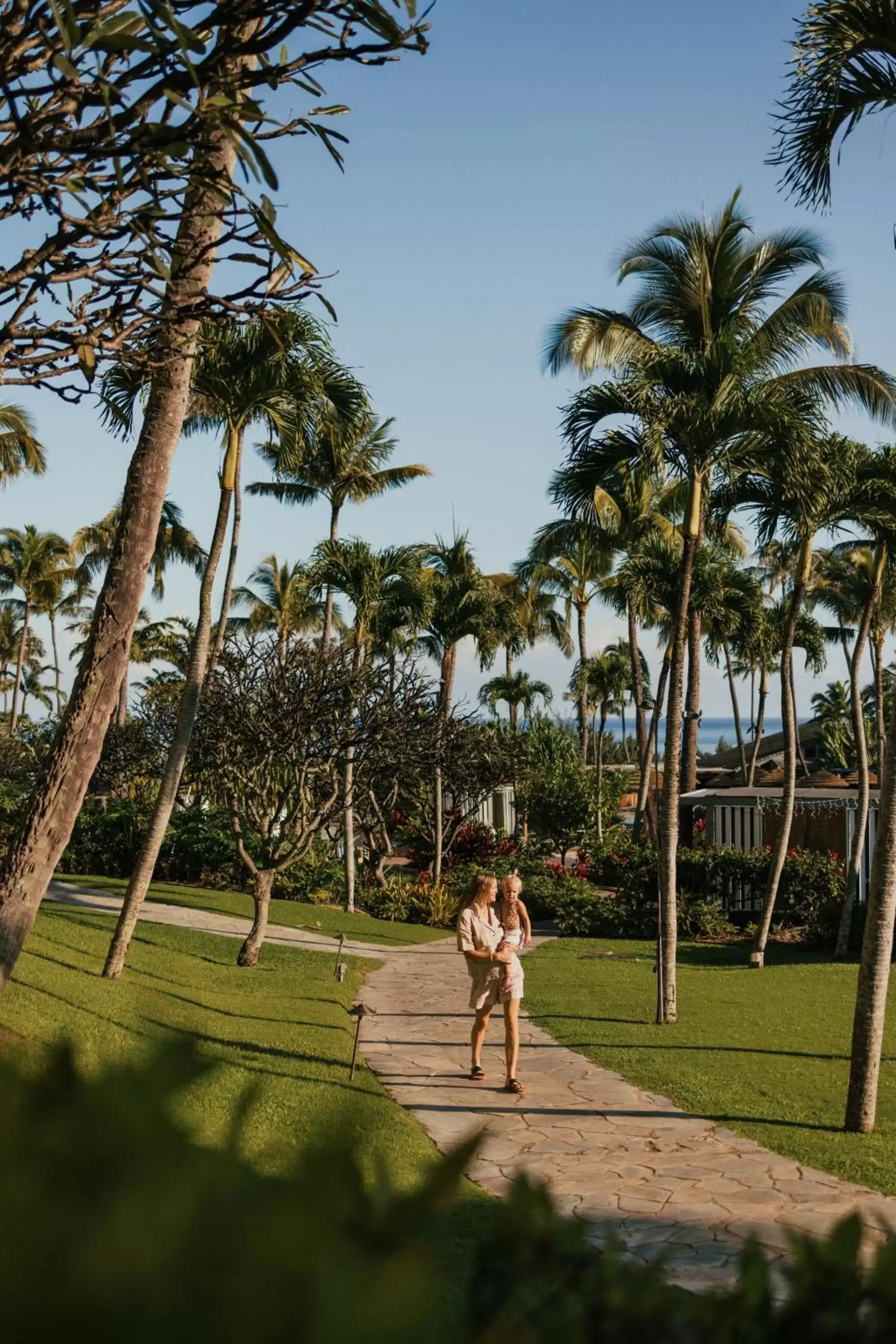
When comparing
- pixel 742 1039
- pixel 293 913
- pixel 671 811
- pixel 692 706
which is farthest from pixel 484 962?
pixel 692 706

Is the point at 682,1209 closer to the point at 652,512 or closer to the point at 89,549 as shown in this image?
the point at 652,512

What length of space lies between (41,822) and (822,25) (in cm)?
706

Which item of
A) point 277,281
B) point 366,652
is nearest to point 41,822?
point 277,281

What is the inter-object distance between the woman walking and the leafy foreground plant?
30.3 ft

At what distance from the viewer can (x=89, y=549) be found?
46688 mm

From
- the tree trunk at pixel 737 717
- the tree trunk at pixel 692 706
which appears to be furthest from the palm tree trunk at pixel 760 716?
the tree trunk at pixel 692 706

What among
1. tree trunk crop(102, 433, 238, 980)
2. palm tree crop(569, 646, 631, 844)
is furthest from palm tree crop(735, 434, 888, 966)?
palm tree crop(569, 646, 631, 844)

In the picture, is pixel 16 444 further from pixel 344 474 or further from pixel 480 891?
pixel 480 891

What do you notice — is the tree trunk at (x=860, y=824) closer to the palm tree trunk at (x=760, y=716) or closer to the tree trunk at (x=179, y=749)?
the tree trunk at (x=179, y=749)

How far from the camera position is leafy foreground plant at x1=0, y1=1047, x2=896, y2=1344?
55 cm

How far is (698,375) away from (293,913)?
12.8 meters

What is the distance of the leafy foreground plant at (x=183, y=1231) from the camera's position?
552 mm

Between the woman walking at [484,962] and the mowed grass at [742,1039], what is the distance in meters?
1.28

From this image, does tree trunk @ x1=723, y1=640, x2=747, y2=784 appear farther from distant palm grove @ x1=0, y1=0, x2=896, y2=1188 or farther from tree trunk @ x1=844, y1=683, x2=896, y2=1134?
tree trunk @ x1=844, y1=683, x2=896, y2=1134
